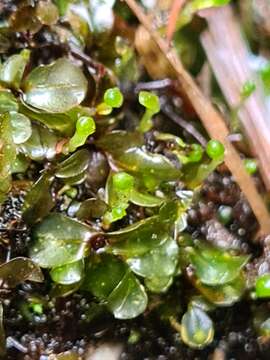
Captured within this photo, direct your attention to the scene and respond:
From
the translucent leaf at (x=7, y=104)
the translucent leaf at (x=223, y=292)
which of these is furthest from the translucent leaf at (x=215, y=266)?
the translucent leaf at (x=7, y=104)

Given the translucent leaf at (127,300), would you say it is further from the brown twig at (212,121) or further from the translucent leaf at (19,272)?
the brown twig at (212,121)

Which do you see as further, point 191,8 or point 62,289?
point 191,8

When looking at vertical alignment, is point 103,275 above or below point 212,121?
below

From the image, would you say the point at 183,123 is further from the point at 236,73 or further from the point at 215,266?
the point at 215,266

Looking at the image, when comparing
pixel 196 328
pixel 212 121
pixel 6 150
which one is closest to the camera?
pixel 6 150

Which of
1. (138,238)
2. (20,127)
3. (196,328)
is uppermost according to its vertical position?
(20,127)

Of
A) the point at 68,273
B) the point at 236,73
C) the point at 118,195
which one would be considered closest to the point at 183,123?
the point at 236,73
